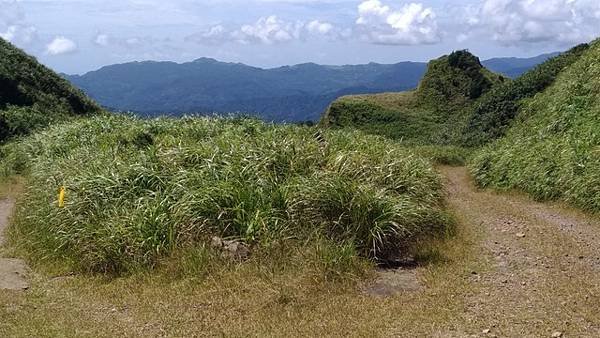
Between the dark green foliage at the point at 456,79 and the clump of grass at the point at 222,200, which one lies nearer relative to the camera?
the clump of grass at the point at 222,200

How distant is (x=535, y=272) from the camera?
792 centimetres

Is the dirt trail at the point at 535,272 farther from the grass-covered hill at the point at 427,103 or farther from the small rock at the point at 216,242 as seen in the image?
the grass-covered hill at the point at 427,103

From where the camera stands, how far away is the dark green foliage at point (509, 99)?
84.8ft

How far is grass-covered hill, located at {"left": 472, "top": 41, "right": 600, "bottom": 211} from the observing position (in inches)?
496

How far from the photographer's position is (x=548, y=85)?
25.8 meters

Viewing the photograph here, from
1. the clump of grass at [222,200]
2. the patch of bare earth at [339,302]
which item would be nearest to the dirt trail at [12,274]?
the patch of bare earth at [339,302]

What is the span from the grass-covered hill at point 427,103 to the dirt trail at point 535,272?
27360 millimetres

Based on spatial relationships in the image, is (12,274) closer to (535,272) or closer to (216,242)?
(216,242)

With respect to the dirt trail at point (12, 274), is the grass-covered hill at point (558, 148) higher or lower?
higher

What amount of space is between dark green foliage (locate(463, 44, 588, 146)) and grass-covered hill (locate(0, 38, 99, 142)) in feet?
57.5

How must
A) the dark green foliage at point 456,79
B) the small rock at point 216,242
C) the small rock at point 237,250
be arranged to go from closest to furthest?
the small rock at point 237,250 < the small rock at point 216,242 < the dark green foliage at point 456,79

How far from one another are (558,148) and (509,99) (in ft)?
41.4

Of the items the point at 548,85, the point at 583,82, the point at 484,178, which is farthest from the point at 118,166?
the point at 548,85

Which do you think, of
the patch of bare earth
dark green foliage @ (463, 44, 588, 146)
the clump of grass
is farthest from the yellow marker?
dark green foliage @ (463, 44, 588, 146)
